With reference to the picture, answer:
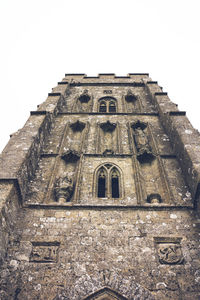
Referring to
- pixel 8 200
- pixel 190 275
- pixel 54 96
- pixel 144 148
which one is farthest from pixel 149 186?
pixel 54 96

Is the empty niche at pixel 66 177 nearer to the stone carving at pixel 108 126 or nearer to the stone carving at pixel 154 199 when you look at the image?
the stone carving at pixel 154 199

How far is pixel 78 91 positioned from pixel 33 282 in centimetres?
1235

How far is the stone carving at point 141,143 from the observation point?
30.2ft

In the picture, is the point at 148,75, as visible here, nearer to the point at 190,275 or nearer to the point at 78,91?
the point at 78,91

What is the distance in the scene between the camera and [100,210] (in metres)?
6.84

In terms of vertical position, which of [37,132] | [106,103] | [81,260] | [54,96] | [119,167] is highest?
[106,103]

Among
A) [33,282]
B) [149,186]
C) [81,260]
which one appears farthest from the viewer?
[149,186]

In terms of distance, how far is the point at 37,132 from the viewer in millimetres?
9016

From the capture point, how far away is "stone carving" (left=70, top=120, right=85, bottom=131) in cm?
1171

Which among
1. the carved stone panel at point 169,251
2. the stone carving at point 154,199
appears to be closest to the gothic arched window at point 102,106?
the stone carving at point 154,199

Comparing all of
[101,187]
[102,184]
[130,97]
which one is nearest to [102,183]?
[102,184]

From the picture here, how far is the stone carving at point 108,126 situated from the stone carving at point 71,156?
282cm

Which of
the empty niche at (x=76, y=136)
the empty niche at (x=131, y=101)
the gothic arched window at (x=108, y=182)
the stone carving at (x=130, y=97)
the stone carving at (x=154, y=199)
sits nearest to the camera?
the stone carving at (x=154, y=199)

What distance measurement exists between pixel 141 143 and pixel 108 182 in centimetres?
260
